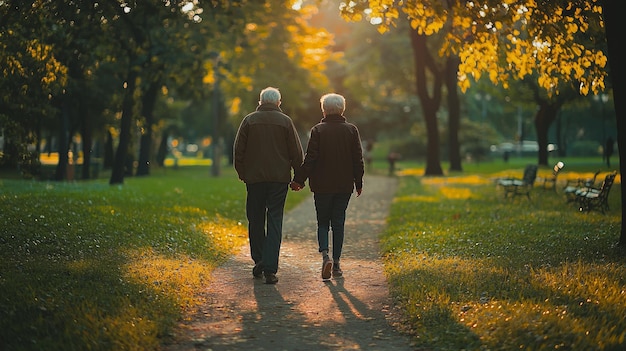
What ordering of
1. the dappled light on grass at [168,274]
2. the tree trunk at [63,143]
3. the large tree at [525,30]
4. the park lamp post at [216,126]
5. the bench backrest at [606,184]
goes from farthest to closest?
the park lamp post at [216,126]
the tree trunk at [63,143]
the bench backrest at [606,184]
the large tree at [525,30]
the dappled light on grass at [168,274]

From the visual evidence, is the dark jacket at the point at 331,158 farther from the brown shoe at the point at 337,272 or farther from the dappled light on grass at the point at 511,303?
the dappled light on grass at the point at 511,303

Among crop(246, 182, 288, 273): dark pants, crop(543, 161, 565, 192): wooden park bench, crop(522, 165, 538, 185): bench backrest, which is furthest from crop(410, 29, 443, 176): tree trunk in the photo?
crop(246, 182, 288, 273): dark pants

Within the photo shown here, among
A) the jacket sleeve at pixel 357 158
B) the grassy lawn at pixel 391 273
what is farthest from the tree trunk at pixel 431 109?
the jacket sleeve at pixel 357 158

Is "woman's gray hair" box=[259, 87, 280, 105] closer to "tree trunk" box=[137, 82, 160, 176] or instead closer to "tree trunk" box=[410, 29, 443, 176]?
"tree trunk" box=[410, 29, 443, 176]

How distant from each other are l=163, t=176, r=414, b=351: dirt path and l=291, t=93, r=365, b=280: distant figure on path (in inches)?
25.5

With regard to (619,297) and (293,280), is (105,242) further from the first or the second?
(619,297)

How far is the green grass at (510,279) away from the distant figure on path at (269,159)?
145 cm

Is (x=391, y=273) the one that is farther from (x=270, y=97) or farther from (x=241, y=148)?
(x=270, y=97)

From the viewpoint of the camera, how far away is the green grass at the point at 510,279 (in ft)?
22.4

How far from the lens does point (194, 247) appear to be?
40.3ft

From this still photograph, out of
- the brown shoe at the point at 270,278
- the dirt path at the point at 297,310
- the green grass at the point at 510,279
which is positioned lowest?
the dirt path at the point at 297,310

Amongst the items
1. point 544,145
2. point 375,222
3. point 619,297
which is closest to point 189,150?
point 544,145

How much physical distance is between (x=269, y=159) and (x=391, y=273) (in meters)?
2.00

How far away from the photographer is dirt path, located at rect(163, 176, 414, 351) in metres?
6.87
